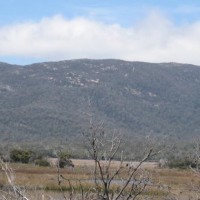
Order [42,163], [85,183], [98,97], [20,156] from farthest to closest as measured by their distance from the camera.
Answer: [98,97] → [20,156] → [42,163] → [85,183]

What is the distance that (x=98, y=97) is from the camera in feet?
505

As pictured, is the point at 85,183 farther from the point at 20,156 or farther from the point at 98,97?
the point at 98,97

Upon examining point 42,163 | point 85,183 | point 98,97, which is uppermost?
point 85,183

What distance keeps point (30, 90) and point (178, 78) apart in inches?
2276

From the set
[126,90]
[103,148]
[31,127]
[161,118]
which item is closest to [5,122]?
[31,127]

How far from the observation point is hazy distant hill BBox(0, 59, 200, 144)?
123 meters

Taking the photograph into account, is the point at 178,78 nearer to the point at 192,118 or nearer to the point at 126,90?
the point at 126,90

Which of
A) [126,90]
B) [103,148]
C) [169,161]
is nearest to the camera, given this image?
[103,148]

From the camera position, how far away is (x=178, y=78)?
19225 centimetres

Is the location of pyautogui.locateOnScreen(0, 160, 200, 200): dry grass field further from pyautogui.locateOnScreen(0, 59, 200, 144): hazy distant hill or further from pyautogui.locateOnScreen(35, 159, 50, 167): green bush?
pyautogui.locateOnScreen(0, 59, 200, 144): hazy distant hill

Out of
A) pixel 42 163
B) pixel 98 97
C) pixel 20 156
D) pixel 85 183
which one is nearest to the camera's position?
pixel 85 183

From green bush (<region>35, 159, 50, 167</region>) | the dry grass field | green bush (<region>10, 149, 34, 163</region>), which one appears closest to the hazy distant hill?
green bush (<region>10, 149, 34, 163</region>)

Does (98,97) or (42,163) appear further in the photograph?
(98,97)

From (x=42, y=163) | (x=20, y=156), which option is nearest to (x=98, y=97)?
(x=20, y=156)
